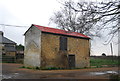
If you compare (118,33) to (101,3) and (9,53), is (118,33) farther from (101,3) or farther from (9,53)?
(9,53)

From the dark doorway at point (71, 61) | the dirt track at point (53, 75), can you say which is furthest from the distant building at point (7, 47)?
the dirt track at point (53, 75)

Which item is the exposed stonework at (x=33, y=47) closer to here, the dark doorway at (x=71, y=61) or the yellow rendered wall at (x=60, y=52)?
the yellow rendered wall at (x=60, y=52)

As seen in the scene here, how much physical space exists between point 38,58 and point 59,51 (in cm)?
355

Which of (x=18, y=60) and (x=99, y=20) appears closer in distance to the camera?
(x=99, y=20)

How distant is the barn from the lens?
20.4m

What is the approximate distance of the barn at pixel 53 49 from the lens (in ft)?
66.8

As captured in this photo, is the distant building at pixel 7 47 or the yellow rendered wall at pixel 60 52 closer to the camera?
the yellow rendered wall at pixel 60 52

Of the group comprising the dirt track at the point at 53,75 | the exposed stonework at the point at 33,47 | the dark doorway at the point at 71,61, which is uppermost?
the exposed stonework at the point at 33,47

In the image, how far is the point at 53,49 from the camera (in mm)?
21328

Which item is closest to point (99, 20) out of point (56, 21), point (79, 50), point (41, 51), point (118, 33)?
point (118, 33)

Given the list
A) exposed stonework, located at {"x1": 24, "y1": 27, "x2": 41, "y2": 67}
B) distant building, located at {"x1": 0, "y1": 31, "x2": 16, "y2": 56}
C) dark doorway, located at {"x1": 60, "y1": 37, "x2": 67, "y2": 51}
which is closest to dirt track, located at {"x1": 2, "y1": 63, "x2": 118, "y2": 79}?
exposed stonework, located at {"x1": 24, "y1": 27, "x2": 41, "y2": 67}

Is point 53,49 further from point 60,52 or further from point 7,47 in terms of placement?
point 7,47

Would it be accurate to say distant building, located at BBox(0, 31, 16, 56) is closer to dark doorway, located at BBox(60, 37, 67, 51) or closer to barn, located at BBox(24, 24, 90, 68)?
barn, located at BBox(24, 24, 90, 68)

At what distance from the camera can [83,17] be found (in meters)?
7.19
